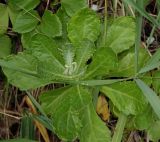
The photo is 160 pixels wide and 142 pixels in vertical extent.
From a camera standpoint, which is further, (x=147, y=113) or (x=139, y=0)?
(x=147, y=113)

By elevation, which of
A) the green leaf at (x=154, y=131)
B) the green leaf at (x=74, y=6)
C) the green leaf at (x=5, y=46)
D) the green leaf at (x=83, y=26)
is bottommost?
the green leaf at (x=154, y=131)

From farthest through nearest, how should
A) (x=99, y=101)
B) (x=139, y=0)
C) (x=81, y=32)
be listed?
(x=99, y=101)
(x=81, y=32)
(x=139, y=0)

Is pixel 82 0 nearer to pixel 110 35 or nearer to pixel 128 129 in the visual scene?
pixel 110 35

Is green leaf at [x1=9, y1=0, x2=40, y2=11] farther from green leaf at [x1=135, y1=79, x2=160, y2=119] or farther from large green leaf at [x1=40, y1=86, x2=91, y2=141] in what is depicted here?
green leaf at [x1=135, y1=79, x2=160, y2=119]

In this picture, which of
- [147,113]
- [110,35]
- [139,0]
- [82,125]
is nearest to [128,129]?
[147,113]

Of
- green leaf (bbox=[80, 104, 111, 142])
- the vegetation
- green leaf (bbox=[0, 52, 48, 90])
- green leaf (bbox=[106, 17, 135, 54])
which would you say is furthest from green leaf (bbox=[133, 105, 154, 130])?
green leaf (bbox=[0, 52, 48, 90])

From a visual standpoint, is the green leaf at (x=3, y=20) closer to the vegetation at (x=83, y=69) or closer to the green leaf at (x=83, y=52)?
the vegetation at (x=83, y=69)

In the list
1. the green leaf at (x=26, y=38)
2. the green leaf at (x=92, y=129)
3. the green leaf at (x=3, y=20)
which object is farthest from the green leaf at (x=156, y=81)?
the green leaf at (x=3, y=20)
